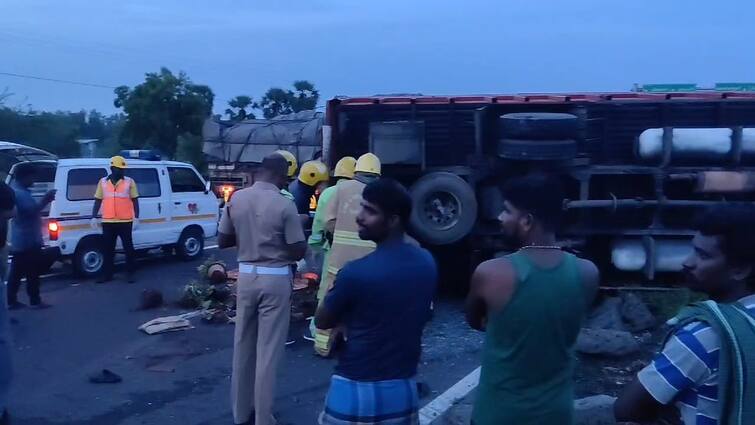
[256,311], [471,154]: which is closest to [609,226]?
[471,154]

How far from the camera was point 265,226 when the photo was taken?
5797mm

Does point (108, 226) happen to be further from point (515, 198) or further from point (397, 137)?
point (515, 198)

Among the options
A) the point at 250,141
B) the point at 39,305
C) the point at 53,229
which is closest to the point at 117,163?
the point at 53,229

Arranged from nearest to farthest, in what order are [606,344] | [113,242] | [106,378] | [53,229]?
1. [106,378]
2. [606,344]
3. [53,229]
4. [113,242]

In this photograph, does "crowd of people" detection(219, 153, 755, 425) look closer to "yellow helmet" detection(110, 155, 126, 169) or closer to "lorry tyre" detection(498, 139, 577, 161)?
"lorry tyre" detection(498, 139, 577, 161)

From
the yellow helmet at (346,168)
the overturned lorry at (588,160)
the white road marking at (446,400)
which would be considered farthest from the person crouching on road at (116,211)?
the white road marking at (446,400)

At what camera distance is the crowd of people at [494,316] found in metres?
2.32

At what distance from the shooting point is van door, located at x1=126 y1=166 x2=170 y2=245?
559 inches

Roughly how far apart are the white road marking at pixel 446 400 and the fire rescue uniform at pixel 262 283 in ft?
4.44

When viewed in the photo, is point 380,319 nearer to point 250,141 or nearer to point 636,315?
point 636,315

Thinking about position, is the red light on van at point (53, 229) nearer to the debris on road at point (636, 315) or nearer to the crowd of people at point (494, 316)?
the crowd of people at point (494, 316)

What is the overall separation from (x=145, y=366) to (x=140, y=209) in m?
6.35

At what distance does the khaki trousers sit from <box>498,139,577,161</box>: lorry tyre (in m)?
4.18

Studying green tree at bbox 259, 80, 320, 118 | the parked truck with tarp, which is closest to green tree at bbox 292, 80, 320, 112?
green tree at bbox 259, 80, 320, 118
